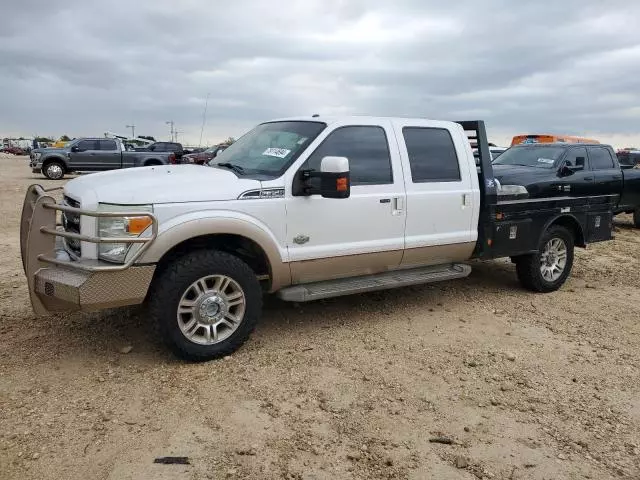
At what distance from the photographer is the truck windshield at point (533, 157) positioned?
9562mm

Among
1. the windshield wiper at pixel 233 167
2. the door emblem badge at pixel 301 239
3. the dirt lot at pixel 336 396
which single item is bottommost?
the dirt lot at pixel 336 396

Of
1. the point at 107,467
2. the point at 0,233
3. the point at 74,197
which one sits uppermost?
the point at 74,197

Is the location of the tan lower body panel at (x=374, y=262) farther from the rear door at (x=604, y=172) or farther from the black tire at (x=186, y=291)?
the rear door at (x=604, y=172)

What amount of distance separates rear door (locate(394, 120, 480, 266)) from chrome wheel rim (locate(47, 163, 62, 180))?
68.3 ft

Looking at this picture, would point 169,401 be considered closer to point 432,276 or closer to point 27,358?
point 27,358

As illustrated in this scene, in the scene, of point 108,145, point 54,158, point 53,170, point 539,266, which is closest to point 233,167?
point 539,266

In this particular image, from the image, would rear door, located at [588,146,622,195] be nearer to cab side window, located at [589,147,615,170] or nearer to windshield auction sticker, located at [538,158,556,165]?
cab side window, located at [589,147,615,170]

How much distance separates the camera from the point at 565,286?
697 cm

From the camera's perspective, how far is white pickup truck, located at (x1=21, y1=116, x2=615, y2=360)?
3918mm

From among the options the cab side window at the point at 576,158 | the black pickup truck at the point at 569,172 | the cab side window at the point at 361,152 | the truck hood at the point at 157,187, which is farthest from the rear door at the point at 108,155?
the cab side window at the point at 361,152

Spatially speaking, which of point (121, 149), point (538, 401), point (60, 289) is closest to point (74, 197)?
point (60, 289)

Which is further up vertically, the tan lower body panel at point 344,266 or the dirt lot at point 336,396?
the tan lower body panel at point 344,266

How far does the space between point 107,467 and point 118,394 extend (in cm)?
85

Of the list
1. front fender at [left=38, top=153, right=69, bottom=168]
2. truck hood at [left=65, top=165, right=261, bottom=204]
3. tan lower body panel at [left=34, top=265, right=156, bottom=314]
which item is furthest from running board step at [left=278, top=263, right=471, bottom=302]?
front fender at [left=38, top=153, right=69, bottom=168]
